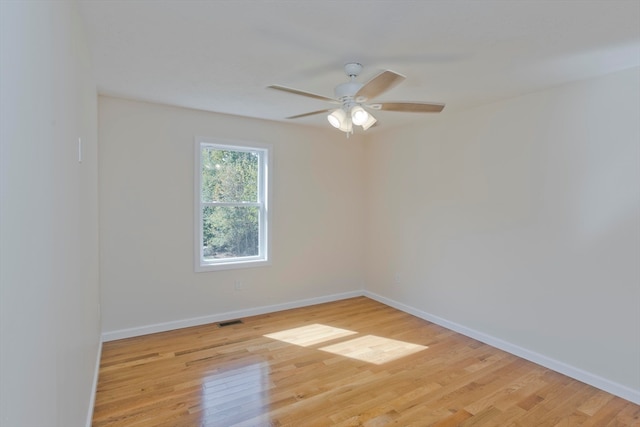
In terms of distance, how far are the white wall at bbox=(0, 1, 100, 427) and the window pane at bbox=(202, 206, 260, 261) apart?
2144 mm

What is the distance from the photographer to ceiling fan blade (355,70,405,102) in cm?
193

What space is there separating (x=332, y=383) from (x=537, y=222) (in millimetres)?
2251

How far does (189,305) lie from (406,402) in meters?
2.51

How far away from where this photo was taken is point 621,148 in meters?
2.55

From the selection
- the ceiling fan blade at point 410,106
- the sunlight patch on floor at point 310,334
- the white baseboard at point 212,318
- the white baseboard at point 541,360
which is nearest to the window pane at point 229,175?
the white baseboard at point 212,318

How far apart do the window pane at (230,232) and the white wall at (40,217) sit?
2144mm

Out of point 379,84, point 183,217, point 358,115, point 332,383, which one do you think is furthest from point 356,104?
point 183,217

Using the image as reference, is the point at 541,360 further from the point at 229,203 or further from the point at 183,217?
the point at 183,217

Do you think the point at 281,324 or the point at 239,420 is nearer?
the point at 239,420

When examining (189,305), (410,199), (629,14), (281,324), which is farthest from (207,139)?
(629,14)

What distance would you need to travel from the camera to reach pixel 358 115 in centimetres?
238

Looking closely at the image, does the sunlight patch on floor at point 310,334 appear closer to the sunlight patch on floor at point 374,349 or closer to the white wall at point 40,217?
the sunlight patch on floor at point 374,349

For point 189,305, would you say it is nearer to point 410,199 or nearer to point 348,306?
point 348,306

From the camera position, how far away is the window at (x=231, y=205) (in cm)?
392
